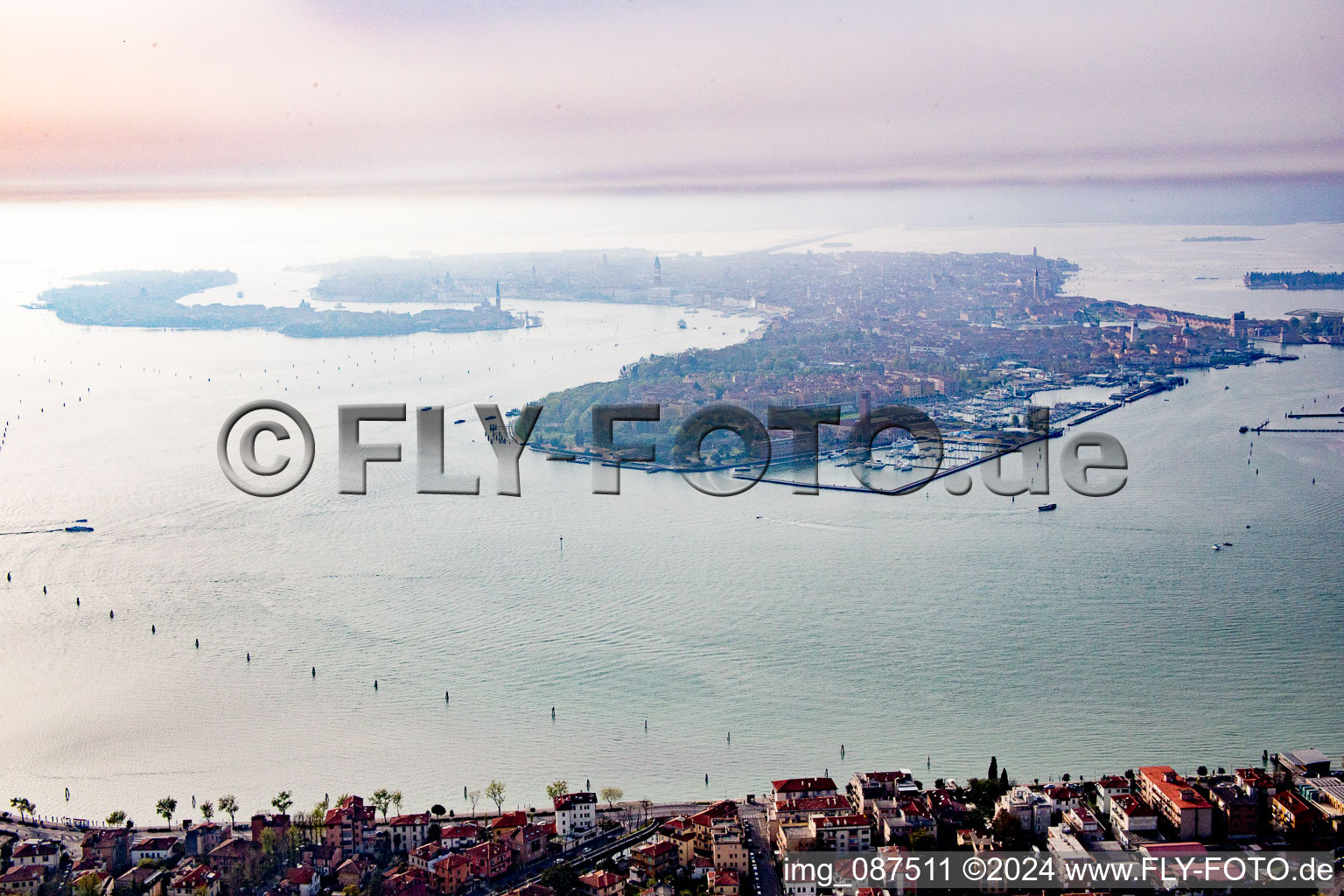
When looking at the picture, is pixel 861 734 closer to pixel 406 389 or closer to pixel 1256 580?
pixel 1256 580

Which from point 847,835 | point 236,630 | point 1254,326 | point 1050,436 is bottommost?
point 847,835

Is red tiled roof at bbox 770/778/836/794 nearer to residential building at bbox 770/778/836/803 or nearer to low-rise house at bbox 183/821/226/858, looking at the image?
residential building at bbox 770/778/836/803

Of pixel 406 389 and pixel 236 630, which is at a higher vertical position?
pixel 406 389

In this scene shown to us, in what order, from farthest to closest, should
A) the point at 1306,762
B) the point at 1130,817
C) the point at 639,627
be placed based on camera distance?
the point at 639,627 < the point at 1306,762 < the point at 1130,817

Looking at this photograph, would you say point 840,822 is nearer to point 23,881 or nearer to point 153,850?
point 153,850

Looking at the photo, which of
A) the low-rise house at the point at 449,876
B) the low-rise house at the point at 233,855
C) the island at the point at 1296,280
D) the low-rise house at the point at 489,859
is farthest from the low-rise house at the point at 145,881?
the island at the point at 1296,280

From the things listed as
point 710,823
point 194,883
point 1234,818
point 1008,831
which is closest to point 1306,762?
point 1234,818

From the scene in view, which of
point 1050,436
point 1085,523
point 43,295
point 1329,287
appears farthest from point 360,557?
point 1329,287
